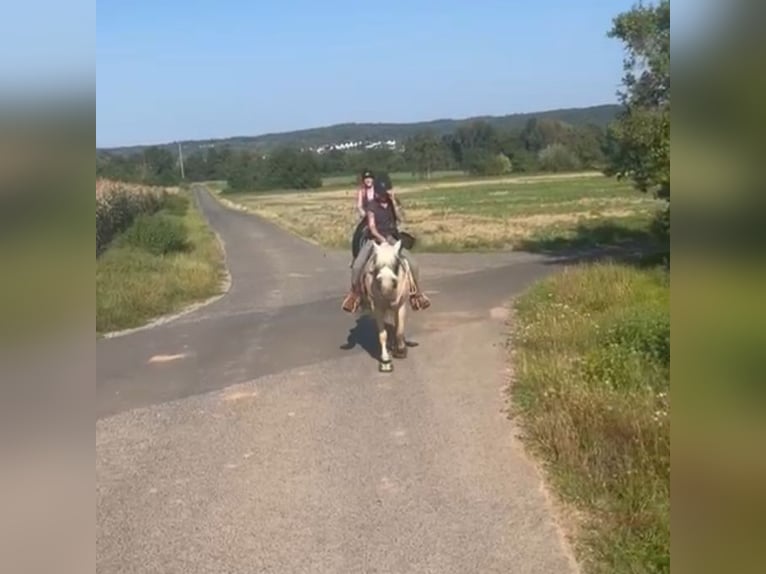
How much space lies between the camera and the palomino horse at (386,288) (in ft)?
32.9

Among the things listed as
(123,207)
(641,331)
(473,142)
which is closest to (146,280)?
(123,207)

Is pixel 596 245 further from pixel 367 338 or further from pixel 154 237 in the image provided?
pixel 367 338

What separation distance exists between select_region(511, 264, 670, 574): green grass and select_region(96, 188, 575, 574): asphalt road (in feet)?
0.83

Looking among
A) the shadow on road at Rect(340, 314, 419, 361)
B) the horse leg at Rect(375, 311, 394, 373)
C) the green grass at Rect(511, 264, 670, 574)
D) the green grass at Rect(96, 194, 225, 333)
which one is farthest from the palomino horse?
the green grass at Rect(96, 194, 225, 333)

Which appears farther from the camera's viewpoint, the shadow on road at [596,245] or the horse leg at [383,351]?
the shadow on road at [596,245]

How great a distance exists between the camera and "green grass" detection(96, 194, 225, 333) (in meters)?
16.0

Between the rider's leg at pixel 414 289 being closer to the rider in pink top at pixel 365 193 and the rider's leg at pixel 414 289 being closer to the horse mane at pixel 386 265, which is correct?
the horse mane at pixel 386 265

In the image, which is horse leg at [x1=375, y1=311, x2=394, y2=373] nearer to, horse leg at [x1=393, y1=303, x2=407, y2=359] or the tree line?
horse leg at [x1=393, y1=303, x2=407, y2=359]

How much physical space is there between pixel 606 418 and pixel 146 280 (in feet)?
44.8

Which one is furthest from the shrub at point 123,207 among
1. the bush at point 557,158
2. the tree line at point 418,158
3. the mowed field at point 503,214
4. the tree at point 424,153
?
the bush at point 557,158

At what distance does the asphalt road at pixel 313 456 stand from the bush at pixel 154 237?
1085cm

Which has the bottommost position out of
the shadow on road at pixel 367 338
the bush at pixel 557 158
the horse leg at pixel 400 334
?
the shadow on road at pixel 367 338

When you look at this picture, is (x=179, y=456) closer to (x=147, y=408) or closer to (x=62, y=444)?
(x=147, y=408)

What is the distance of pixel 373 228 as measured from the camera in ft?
35.3
